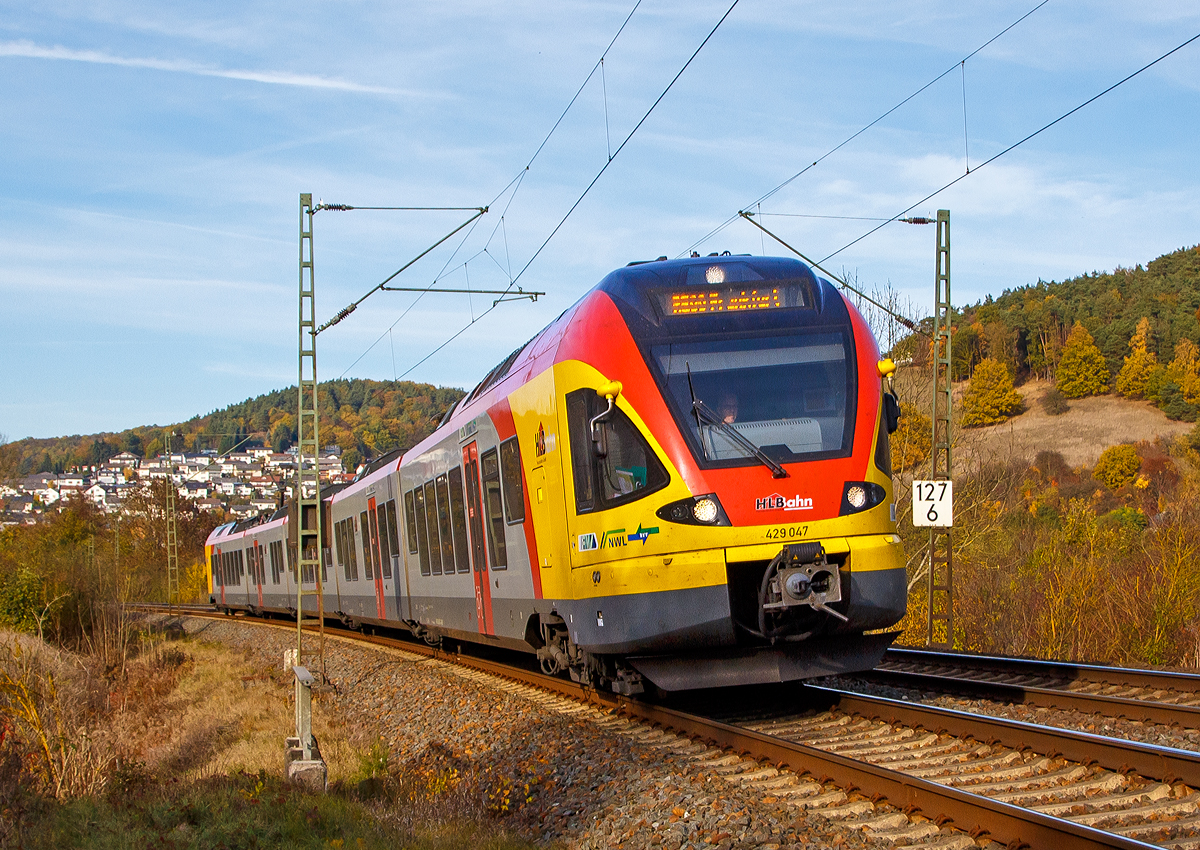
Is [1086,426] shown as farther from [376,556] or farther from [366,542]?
[376,556]

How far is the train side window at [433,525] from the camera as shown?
15.0 m

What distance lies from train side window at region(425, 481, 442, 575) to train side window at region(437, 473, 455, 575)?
0.76ft

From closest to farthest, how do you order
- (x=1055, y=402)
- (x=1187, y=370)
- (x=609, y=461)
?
(x=609, y=461) → (x=1187, y=370) → (x=1055, y=402)

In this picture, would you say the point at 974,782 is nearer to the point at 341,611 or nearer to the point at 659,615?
the point at 659,615

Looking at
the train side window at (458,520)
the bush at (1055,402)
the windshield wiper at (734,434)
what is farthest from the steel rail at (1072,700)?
the bush at (1055,402)

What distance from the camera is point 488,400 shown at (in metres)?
12.3

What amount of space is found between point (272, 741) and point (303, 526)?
432 cm

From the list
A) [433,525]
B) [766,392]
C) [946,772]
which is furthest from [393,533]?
[946,772]

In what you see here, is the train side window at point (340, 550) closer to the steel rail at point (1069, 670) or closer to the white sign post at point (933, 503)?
the white sign post at point (933, 503)

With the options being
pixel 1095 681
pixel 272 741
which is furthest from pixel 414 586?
pixel 1095 681

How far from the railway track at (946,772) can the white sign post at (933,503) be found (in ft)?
20.7

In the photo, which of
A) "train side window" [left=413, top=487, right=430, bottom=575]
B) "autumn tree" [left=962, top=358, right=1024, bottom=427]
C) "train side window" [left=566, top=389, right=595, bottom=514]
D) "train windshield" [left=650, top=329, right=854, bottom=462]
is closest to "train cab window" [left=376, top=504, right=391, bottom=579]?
"train side window" [left=413, top=487, right=430, bottom=575]

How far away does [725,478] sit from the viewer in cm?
830

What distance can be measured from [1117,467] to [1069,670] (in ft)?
272
